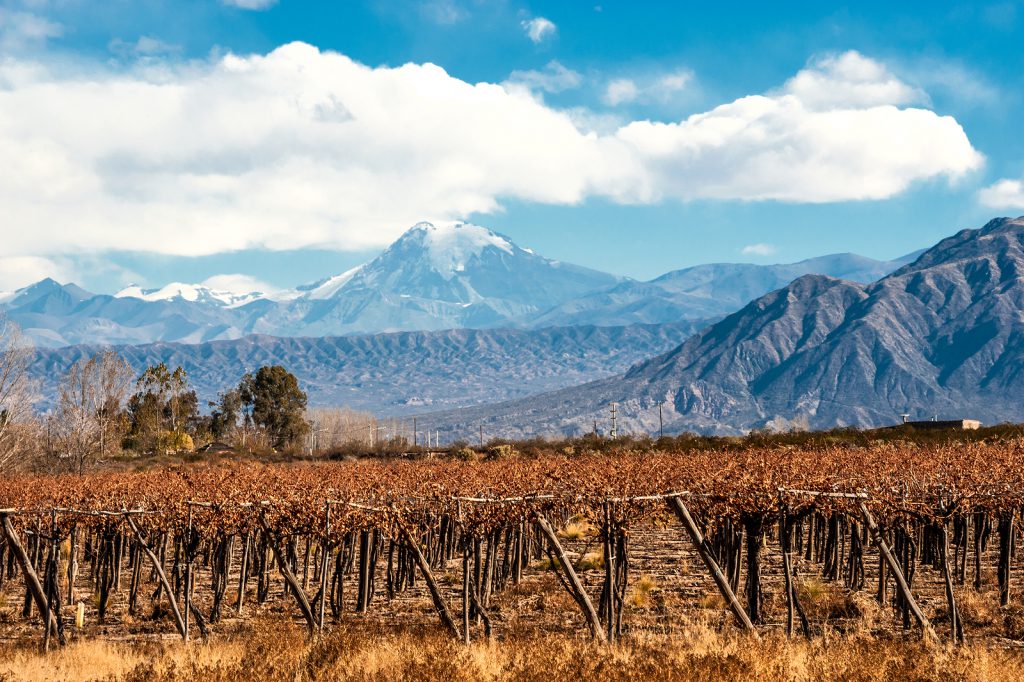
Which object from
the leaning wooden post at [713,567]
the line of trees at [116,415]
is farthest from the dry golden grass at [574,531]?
the line of trees at [116,415]

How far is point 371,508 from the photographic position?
25.2 metres

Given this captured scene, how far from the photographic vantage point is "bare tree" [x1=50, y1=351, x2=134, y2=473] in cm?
8650

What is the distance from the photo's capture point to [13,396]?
73625 mm

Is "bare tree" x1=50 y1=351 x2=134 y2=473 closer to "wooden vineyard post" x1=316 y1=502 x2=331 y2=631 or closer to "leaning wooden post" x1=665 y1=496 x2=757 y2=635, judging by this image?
"wooden vineyard post" x1=316 y1=502 x2=331 y2=631

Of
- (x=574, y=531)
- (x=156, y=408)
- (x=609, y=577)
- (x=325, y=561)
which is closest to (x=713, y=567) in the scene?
(x=609, y=577)

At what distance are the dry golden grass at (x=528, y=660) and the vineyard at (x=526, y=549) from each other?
188cm

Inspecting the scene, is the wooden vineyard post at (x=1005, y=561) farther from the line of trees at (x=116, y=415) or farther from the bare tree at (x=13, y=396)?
the bare tree at (x=13, y=396)

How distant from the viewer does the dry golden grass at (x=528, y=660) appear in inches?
663

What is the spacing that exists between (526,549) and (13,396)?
5224 cm

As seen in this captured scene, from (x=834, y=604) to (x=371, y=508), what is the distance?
1364 centimetres

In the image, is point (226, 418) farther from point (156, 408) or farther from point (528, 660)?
point (528, 660)

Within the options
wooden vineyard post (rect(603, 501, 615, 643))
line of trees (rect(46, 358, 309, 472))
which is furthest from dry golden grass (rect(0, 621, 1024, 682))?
line of trees (rect(46, 358, 309, 472))

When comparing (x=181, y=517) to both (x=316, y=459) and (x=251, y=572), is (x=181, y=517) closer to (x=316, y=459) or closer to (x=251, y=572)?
(x=251, y=572)

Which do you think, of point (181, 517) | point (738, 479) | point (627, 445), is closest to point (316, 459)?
point (627, 445)
